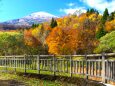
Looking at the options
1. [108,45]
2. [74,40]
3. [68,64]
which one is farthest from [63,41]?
[68,64]

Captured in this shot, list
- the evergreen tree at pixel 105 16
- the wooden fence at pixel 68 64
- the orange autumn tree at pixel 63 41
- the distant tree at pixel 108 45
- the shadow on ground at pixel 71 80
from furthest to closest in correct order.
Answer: the evergreen tree at pixel 105 16 → the orange autumn tree at pixel 63 41 → the distant tree at pixel 108 45 → the shadow on ground at pixel 71 80 → the wooden fence at pixel 68 64

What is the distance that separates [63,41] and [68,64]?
42.2 m

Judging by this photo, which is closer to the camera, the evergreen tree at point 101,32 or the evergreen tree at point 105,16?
the evergreen tree at point 101,32

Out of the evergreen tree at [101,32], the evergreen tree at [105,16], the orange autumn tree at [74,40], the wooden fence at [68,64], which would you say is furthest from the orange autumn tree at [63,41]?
the wooden fence at [68,64]

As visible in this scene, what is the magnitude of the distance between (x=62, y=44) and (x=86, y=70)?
45.2 m

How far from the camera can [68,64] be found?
68.3 ft

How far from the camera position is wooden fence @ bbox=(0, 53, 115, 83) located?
15004mm

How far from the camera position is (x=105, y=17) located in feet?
313

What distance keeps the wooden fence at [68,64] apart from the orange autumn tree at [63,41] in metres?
29.9

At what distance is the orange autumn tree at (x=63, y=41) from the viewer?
2387 inches

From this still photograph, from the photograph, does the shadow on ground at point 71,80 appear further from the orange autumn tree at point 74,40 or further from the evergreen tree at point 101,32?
the evergreen tree at point 101,32

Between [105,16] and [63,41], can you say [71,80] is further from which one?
[105,16]

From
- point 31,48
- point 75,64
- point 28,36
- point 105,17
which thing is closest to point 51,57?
point 75,64

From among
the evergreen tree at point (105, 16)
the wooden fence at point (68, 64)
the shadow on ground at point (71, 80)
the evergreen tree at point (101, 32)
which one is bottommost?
the shadow on ground at point (71, 80)
